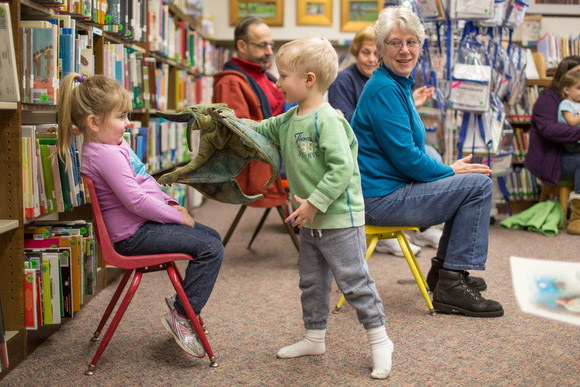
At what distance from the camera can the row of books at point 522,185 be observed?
4727 mm

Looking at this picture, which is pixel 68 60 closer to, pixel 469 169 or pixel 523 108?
pixel 469 169

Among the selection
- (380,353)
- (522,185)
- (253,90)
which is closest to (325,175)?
(380,353)

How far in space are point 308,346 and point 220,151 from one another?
2.20 feet

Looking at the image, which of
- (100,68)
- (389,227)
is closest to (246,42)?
(100,68)

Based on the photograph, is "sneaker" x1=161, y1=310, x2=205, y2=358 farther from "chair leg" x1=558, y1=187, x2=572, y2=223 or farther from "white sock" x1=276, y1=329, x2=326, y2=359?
"chair leg" x1=558, y1=187, x2=572, y2=223

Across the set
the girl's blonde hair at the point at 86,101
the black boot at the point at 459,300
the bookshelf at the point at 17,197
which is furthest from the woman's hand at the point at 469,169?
the bookshelf at the point at 17,197

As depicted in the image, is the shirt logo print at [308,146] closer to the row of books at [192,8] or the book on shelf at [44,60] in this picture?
the book on shelf at [44,60]

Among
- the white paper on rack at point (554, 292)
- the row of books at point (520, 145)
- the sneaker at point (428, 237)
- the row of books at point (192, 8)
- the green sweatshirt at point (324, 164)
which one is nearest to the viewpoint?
the white paper on rack at point (554, 292)

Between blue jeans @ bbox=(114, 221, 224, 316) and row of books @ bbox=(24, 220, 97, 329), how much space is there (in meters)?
0.32

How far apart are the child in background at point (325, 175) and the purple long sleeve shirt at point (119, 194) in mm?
422

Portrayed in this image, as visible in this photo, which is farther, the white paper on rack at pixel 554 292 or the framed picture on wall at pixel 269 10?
the framed picture on wall at pixel 269 10

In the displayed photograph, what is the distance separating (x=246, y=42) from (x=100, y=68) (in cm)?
85

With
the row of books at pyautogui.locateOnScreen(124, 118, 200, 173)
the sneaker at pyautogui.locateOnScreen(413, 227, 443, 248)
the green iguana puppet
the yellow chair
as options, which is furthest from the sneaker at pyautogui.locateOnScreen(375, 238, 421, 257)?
the green iguana puppet

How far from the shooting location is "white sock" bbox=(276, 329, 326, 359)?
1.80 metres
